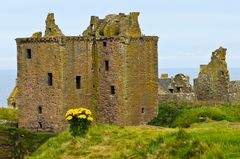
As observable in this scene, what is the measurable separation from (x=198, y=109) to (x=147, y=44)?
674 cm

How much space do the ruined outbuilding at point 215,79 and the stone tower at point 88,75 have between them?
6.29 m

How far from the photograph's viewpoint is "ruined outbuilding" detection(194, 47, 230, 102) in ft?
180

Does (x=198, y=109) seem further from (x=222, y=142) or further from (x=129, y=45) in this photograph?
(x=222, y=142)

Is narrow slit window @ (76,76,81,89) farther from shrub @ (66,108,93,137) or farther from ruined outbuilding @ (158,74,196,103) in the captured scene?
shrub @ (66,108,93,137)

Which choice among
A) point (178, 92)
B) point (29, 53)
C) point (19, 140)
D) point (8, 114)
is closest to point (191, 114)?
point (178, 92)

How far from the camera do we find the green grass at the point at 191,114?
152 feet

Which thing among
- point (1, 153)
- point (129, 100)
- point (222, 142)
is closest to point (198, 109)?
point (129, 100)

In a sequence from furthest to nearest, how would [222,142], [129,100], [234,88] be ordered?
[234,88]
[129,100]
[222,142]

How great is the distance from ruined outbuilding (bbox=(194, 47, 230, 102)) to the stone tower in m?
6.29

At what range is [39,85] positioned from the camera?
5028 centimetres

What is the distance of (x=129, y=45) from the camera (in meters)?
50.1

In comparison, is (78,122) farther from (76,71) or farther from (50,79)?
(50,79)

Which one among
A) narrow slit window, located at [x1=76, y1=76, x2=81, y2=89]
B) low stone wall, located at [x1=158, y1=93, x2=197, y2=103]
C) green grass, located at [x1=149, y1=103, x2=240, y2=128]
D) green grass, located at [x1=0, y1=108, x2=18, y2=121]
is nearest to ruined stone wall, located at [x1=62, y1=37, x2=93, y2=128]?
narrow slit window, located at [x1=76, y1=76, x2=81, y2=89]

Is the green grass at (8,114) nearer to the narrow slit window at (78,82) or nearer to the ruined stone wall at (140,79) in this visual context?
the narrow slit window at (78,82)
